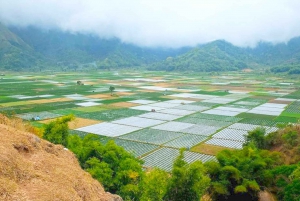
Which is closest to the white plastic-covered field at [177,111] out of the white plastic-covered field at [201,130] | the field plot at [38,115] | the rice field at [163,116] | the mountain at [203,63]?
the rice field at [163,116]

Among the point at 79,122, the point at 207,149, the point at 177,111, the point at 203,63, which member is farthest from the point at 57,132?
the point at 203,63

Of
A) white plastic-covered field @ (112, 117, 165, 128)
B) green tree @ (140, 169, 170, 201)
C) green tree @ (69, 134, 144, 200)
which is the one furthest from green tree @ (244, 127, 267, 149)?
white plastic-covered field @ (112, 117, 165, 128)

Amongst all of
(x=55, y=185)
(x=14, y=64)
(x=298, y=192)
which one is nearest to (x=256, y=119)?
(x=298, y=192)

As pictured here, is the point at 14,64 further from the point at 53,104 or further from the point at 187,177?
the point at 187,177

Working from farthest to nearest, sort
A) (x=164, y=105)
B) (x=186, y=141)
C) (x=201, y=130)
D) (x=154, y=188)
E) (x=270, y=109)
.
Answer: (x=164, y=105) < (x=270, y=109) < (x=201, y=130) < (x=186, y=141) < (x=154, y=188)

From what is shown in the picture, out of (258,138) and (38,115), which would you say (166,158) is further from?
(38,115)

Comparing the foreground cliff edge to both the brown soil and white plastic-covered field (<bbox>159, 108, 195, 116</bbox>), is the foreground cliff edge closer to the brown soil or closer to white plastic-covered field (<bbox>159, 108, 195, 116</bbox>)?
the brown soil
